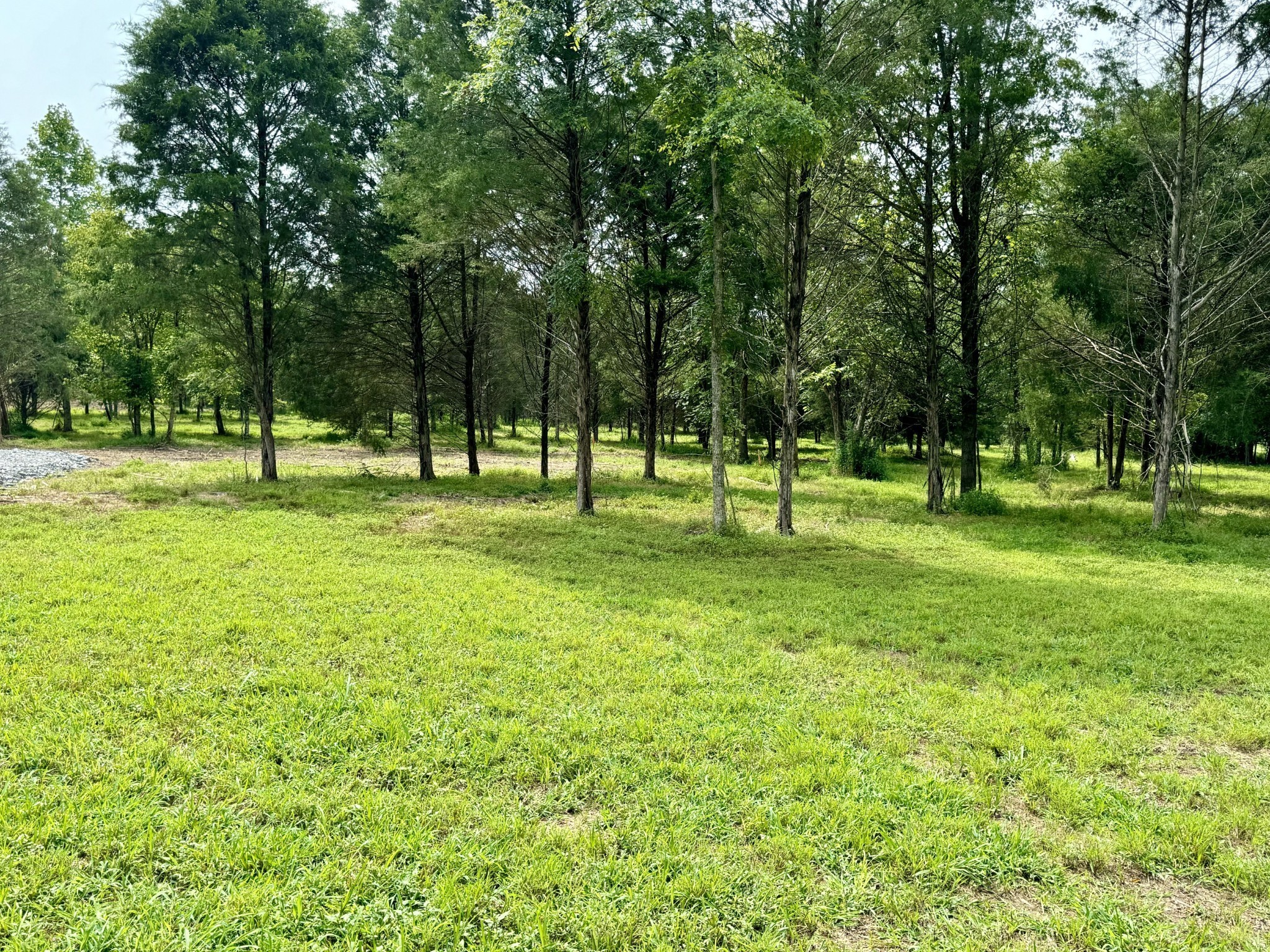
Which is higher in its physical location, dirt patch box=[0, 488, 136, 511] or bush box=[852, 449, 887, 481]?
bush box=[852, 449, 887, 481]

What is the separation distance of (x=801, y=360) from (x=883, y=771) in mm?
10500

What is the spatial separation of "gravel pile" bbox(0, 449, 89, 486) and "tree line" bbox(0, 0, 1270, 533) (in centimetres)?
498

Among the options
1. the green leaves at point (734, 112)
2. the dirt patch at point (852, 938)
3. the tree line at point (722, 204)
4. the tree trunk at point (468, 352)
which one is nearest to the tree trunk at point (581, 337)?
the tree line at point (722, 204)

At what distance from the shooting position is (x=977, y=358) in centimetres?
1733

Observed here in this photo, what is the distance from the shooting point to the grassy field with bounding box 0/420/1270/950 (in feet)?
9.41

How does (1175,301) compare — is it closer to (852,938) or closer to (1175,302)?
(1175,302)

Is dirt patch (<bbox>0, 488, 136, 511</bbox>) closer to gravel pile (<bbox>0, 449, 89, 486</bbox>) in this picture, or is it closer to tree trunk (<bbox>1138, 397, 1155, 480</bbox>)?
gravel pile (<bbox>0, 449, 89, 486</bbox>)

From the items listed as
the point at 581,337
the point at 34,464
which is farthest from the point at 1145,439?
the point at 34,464

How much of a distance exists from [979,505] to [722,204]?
10025mm

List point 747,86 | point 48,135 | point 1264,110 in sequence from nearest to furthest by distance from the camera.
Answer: point 747,86, point 1264,110, point 48,135

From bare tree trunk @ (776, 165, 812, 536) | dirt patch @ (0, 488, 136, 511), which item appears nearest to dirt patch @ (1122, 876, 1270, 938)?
bare tree trunk @ (776, 165, 812, 536)

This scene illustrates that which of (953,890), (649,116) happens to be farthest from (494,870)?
(649,116)

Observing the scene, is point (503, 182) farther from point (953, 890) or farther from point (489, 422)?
point (489, 422)

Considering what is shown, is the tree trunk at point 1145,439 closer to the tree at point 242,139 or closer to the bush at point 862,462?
the bush at point 862,462
